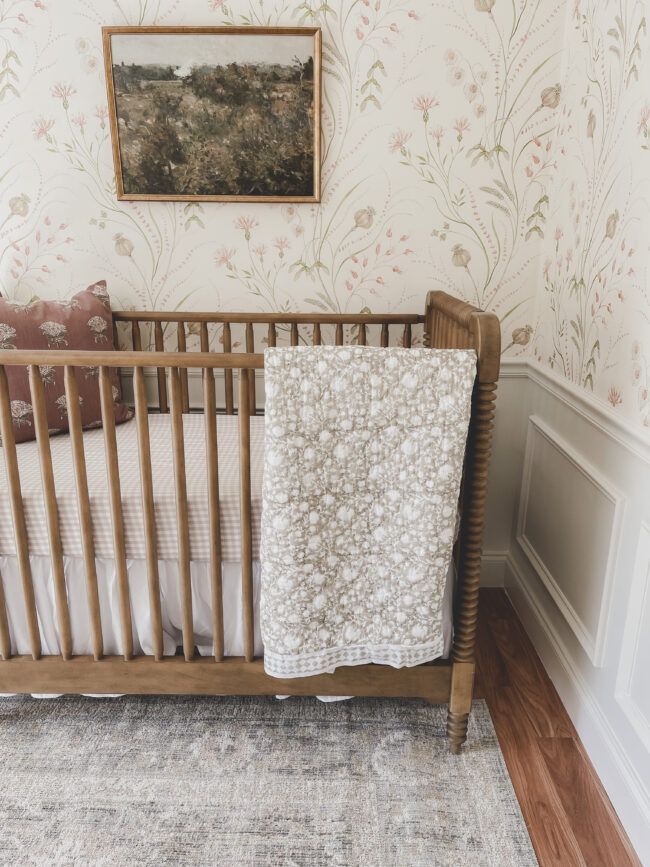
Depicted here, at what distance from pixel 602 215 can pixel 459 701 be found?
1156mm

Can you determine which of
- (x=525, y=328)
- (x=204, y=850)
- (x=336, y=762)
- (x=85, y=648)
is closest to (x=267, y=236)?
(x=525, y=328)

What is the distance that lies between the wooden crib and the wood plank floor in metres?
0.17

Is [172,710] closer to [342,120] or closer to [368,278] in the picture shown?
[368,278]

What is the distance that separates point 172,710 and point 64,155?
5.13 ft

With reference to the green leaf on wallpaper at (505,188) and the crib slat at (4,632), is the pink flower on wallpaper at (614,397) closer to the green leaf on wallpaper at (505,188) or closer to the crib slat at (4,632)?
the green leaf on wallpaper at (505,188)

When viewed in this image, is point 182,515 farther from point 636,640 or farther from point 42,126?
point 42,126

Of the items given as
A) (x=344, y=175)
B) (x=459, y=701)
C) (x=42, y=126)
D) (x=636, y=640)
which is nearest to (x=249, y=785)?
(x=459, y=701)

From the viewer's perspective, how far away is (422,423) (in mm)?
1218

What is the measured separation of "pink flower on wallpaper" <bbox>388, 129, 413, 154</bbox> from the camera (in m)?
1.90

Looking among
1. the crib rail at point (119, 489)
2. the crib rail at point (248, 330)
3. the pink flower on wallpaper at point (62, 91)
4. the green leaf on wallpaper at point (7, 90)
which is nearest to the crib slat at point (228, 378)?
the crib rail at point (248, 330)

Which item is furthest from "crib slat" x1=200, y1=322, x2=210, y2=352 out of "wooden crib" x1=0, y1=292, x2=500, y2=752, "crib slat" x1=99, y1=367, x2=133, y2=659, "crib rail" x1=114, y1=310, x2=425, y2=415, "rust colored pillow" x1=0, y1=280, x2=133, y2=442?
"crib slat" x1=99, y1=367, x2=133, y2=659

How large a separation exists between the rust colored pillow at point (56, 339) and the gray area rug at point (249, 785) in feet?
2.37

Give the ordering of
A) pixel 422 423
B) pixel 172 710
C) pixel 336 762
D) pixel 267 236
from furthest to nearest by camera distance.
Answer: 1. pixel 267 236
2. pixel 172 710
3. pixel 336 762
4. pixel 422 423

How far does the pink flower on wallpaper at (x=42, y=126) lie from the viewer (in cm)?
190
